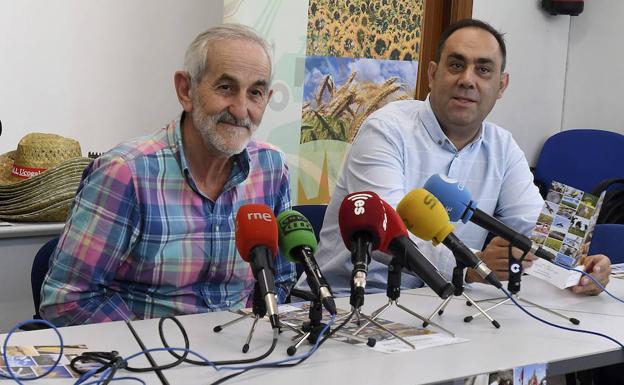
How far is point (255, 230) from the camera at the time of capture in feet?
5.06

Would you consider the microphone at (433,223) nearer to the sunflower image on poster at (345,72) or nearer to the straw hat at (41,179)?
the straw hat at (41,179)

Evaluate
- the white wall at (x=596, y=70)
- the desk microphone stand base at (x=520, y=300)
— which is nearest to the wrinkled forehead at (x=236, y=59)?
the desk microphone stand base at (x=520, y=300)

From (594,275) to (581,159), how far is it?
324cm

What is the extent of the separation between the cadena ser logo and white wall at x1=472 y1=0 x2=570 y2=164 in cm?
397

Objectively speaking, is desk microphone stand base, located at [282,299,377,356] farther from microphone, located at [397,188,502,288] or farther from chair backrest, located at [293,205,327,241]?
chair backrest, located at [293,205,327,241]

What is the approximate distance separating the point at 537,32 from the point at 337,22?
1.76 metres

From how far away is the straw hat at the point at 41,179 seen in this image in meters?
3.19

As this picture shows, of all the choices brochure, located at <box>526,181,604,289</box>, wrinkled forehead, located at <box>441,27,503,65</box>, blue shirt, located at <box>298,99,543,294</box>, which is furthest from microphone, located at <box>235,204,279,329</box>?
wrinkled forehead, located at <box>441,27,503,65</box>

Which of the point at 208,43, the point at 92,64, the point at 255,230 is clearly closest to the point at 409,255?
the point at 255,230

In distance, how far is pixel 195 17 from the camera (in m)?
5.77

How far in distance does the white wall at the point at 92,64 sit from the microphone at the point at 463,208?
12.7 ft

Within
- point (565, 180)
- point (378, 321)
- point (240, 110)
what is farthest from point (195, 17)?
point (378, 321)

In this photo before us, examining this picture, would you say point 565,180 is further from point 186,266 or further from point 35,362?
point 35,362

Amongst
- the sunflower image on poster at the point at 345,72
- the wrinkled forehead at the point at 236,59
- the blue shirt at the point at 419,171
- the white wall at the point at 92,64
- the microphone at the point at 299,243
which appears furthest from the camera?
the white wall at the point at 92,64
